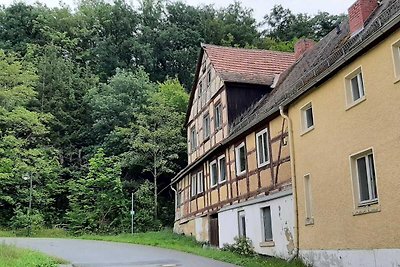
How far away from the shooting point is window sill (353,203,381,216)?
968 cm

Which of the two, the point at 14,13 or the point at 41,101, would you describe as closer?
the point at 41,101

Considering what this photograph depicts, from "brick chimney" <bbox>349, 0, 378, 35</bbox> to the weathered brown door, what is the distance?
11009 mm

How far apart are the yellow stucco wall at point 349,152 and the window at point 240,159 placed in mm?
4801

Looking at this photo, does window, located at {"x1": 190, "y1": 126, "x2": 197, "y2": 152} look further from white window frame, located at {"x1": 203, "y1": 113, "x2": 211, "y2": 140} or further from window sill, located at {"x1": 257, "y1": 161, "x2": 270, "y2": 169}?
window sill, located at {"x1": 257, "y1": 161, "x2": 270, "y2": 169}

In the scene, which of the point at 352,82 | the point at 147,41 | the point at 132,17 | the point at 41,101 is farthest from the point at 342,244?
the point at 132,17

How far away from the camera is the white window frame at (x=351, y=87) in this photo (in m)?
10.5

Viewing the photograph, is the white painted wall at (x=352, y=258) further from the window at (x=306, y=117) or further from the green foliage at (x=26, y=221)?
the green foliage at (x=26, y=221)

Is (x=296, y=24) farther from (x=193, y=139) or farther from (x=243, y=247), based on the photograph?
(x=243, y=247)

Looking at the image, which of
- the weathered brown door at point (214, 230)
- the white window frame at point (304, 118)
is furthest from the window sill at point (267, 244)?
the weathered brown door at point (214, 230)

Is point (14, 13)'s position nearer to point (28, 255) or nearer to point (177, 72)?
point (177, 72)

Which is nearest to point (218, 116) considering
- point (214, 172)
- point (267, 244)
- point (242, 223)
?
point (214, 172)

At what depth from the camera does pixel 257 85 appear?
2214 centimetres

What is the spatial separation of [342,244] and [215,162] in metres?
11.1

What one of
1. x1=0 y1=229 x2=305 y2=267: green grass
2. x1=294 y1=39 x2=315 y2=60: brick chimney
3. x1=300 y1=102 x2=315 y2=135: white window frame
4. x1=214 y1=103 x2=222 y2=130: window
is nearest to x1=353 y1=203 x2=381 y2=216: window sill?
x1=0 y1=229 x2=305 y2=267: green grass
